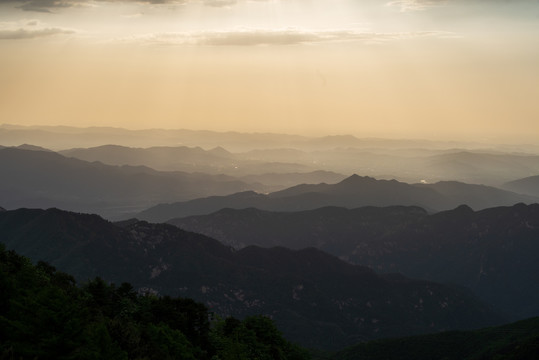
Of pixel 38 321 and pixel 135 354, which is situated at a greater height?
pixel 38 321

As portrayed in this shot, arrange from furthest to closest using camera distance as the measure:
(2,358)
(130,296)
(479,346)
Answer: (479,346) → (130,296) → (2,358)

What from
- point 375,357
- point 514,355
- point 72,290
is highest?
point 72,290

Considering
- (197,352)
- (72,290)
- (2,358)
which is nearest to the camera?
(2,358)

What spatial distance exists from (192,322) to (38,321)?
48777 millimetres

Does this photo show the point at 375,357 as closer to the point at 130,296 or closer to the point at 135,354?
the point at 130,296

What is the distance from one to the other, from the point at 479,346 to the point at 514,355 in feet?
145

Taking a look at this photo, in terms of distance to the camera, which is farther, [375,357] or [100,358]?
[375,357]

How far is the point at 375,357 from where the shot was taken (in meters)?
196

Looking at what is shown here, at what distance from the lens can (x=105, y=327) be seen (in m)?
54.2

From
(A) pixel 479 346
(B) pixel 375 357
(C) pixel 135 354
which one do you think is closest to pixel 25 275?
(C) pixel 135 354

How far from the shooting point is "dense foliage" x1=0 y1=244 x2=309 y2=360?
50750 millimetres

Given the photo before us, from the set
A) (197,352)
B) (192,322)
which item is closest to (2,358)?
(197,352)

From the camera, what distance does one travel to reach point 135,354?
6153cm

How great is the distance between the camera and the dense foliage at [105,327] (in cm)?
5075
